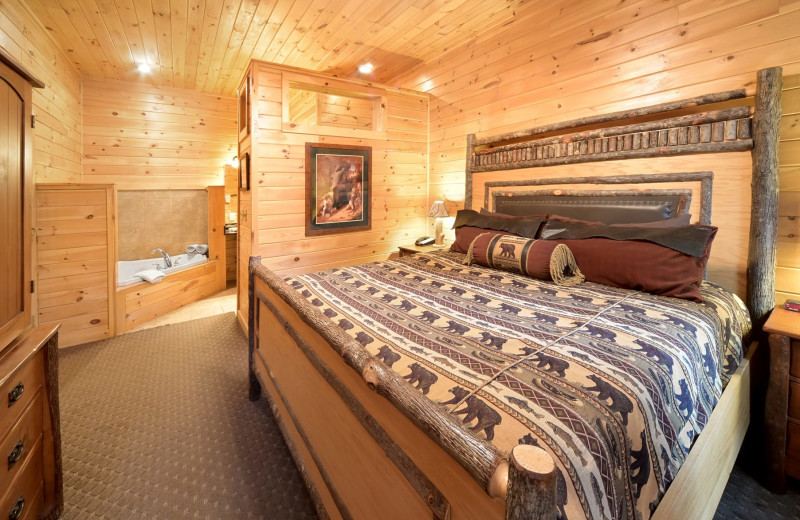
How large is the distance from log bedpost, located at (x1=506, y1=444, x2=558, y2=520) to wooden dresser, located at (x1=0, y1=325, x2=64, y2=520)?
53.5 inches

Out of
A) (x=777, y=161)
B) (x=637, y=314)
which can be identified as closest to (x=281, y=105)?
(x=637, y=314)

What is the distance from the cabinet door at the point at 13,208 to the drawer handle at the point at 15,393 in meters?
0.14

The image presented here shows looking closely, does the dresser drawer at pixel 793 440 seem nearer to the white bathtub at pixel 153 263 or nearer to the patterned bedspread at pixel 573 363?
the patterned bedspread at pixel 573 363

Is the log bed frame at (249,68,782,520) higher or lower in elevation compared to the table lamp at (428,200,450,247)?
lower

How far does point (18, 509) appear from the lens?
121 cm

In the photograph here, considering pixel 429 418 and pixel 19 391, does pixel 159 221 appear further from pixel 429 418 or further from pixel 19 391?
pixel 429 418

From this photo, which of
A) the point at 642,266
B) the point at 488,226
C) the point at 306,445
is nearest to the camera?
the point at 306,445

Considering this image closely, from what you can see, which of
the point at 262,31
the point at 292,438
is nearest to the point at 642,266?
the point at 292,438

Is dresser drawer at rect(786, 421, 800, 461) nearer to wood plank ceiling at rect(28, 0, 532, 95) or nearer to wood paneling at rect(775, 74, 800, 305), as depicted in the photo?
wood paneling at rect(775, 74, 800, 305)

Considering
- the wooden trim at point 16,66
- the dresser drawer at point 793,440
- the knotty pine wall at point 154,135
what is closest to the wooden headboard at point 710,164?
the dresser drawer at point 793,440

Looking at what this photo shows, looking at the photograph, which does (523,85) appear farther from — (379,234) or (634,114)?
(379,234)

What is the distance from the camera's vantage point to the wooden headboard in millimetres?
1906

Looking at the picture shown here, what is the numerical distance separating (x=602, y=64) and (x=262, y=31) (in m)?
2.87

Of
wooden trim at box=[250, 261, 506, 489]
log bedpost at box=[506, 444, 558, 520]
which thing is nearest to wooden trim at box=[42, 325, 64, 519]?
wooden trim at box=[250, 261, 506, 489]
